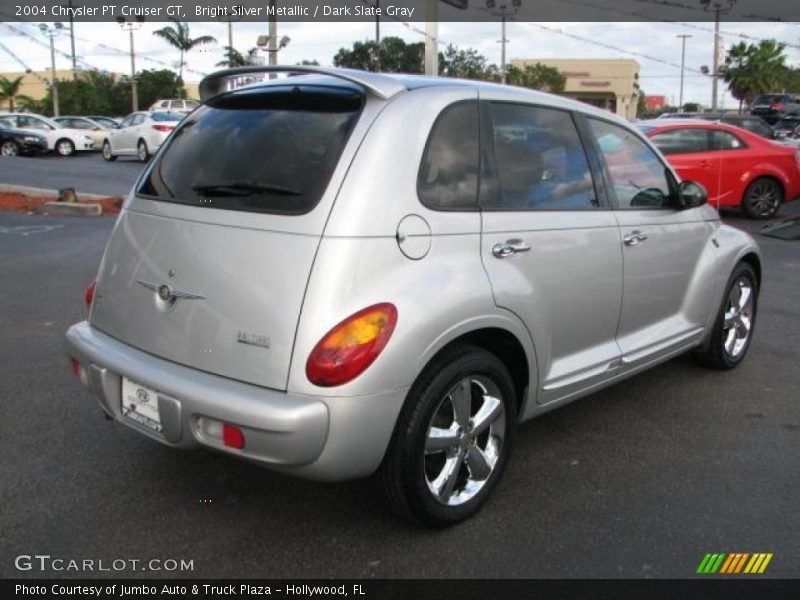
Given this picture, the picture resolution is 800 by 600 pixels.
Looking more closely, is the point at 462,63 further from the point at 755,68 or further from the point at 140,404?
the point at 140,404

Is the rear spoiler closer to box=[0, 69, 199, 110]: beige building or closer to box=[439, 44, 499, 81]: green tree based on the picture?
box=[439, 44, 499, 81]: green tree

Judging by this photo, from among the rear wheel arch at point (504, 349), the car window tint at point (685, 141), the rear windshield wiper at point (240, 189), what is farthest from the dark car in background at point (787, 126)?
the rear windshield wiper at point (240, 189)

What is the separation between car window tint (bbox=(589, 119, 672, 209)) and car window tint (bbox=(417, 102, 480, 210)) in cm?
99

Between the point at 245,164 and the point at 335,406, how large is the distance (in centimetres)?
109

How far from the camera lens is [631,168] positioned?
13.6 feet

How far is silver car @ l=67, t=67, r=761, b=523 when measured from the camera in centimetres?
262

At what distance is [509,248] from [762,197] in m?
11.1

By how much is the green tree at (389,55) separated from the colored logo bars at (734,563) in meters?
42.3

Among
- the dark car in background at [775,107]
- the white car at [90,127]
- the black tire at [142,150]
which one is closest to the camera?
the black tire at [142,150]

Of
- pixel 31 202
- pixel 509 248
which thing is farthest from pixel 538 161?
pixel 31 202

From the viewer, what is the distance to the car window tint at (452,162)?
2.95 meters

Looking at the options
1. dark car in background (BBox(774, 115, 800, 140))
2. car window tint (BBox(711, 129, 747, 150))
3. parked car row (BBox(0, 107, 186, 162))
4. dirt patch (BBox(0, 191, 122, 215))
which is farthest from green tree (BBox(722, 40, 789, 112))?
dirt patch (BBox(0, 191, 122, 215))

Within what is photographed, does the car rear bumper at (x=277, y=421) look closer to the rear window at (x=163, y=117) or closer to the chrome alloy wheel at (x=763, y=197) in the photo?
the chrome alloy wheel at (x=763, y=197)

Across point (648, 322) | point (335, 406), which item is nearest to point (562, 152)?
point (648, 322)
